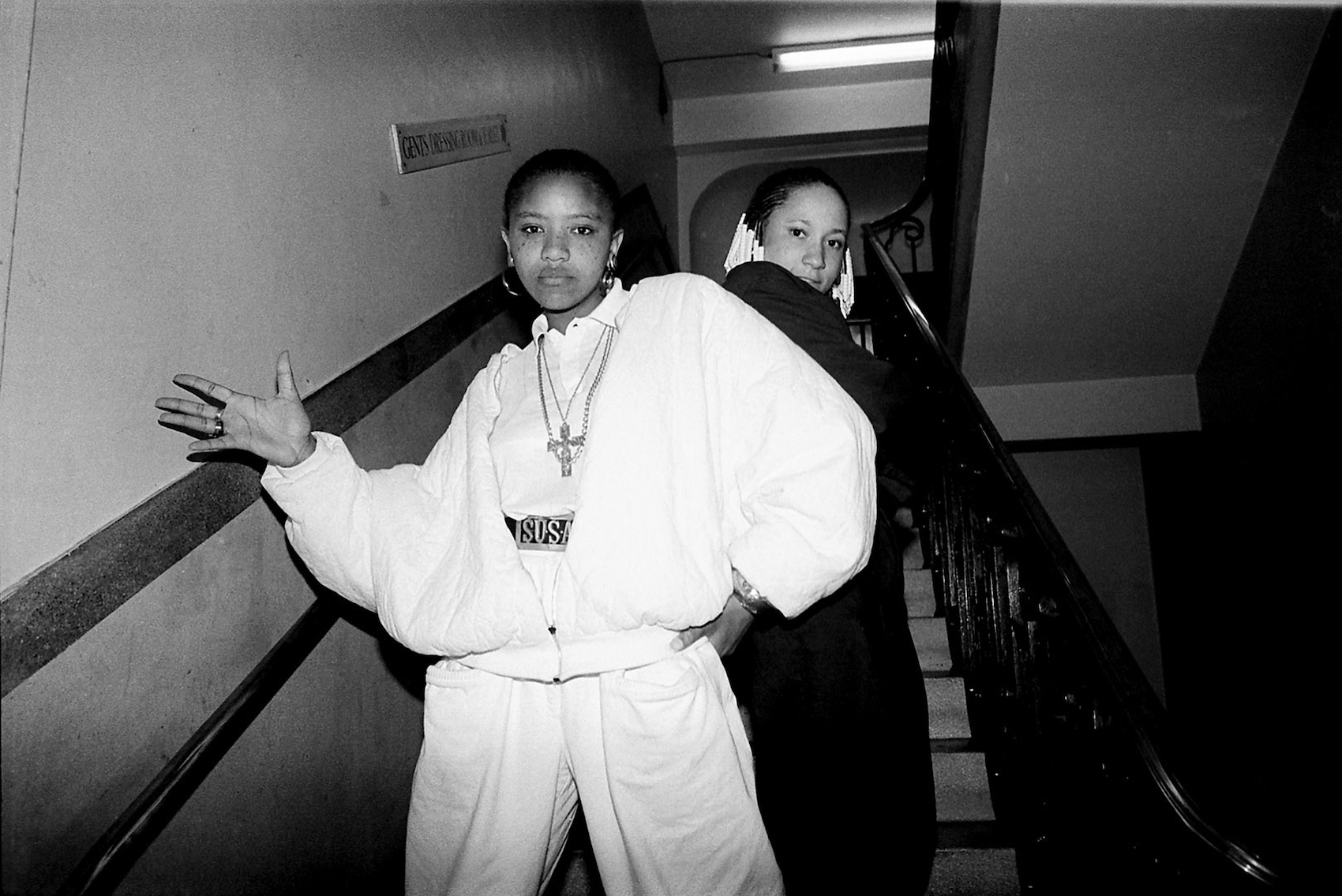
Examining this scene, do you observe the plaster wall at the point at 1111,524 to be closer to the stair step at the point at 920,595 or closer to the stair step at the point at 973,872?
the stair step at the point at 920,595

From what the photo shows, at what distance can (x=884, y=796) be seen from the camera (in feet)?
5.30

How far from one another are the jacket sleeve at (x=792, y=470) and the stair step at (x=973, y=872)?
1.15m

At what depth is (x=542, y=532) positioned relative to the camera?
59.5 inches

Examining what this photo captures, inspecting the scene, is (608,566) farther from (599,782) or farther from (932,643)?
(932,643)

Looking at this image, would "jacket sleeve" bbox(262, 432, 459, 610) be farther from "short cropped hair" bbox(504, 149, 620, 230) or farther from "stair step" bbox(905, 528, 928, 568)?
"stair step" bbox(905, 528, 928, 568)

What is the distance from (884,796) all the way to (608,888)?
52 centimetres

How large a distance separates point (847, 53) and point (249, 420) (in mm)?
6750

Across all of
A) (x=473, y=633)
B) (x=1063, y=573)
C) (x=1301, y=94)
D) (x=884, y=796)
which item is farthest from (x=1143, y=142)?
(x=473, y=633)

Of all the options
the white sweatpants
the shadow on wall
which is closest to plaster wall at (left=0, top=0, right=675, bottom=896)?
the white sweatpants

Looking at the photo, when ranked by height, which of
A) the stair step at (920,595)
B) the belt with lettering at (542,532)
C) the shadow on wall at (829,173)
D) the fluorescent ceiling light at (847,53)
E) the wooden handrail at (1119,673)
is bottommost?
the stair step at (920,595)

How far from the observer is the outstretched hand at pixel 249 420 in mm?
1496

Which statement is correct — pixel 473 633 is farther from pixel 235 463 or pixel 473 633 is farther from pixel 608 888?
pixel 235 463

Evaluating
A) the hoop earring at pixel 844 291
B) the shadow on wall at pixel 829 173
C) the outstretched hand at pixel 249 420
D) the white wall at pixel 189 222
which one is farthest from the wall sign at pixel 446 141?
the shadow on wall at pixel 829 173

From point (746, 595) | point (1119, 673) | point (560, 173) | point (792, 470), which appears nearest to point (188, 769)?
point (746, 595)
